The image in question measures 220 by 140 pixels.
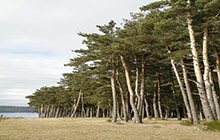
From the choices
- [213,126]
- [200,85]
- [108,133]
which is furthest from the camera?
[200,85]

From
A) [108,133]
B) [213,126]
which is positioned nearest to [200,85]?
[213,126]

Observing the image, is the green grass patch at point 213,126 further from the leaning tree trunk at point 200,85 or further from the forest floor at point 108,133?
the leaning tree trunk at point 200,85

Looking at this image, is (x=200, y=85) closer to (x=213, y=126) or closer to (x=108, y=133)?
(x=213, y=126)

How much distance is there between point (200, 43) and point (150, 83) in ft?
53.1

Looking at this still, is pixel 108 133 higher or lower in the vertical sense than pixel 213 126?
lower

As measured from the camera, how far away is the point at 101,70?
21312 millimetres

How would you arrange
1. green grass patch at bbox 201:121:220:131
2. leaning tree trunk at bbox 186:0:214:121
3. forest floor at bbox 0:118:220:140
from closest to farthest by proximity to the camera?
1. forest floor at bbox 0:118:220:140
2. green grass patch at bbox 201:121:220:131
3. leaning tree trunk at bbox 186:0:214:121

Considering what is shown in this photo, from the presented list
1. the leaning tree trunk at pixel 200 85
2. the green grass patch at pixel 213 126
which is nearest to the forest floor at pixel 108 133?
the green grass patch at pixel 213 126

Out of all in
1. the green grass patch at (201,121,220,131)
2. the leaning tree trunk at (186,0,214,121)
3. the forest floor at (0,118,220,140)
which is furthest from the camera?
the leaning tree trunk at (186,0,214,121)

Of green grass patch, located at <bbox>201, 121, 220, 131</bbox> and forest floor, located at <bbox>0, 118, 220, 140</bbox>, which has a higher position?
green grass patch, located at <bbox>201, 121, 220, 131</bbox>

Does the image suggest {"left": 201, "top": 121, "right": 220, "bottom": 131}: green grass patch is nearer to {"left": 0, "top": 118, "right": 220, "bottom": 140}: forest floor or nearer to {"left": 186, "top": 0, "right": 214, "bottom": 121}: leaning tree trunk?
{"left": 0, "top": 118, "right": 220, "bottom": 140}: forest floor

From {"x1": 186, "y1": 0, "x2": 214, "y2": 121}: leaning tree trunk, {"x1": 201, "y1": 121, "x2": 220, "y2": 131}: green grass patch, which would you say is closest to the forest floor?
{"x1": 201, "y1": 121, "x2": 220, "y2": 131}: green grass patch

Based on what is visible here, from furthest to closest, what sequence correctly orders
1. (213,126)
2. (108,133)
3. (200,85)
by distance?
(200,85)
(213,126)
(108,133)

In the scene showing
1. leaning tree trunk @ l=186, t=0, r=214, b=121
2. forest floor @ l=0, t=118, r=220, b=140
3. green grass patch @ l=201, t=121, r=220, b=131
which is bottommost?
forest floor @ l=0, t=118, r=220, b=140
